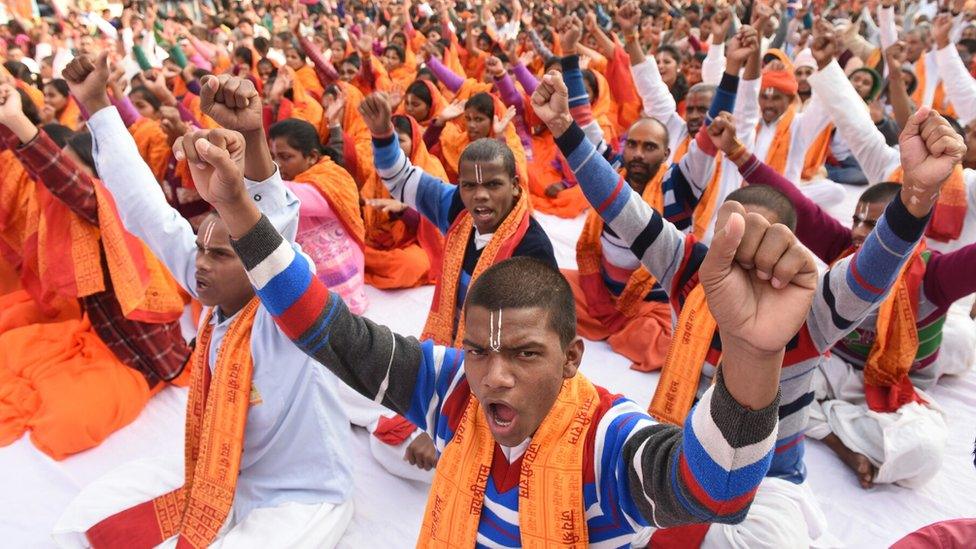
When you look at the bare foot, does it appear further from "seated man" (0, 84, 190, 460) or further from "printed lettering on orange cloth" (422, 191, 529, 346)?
"seated man" (0, 84, 190, 460)

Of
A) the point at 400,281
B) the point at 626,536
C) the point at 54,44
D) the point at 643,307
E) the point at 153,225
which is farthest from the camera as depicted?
the point at 54,44

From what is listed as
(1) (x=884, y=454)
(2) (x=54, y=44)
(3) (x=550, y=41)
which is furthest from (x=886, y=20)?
(2) (x=54, y=44)

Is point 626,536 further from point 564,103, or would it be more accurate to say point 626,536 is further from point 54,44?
Answer: point 54,44

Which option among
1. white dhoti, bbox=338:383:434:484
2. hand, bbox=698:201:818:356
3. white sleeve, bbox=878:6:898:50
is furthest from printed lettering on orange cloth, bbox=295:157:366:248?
white sleeve, bbox=878:6:898:50

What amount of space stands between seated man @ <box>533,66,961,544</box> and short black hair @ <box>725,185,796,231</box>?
0.23m

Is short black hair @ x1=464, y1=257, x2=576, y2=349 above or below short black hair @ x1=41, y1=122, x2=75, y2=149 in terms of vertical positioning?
above

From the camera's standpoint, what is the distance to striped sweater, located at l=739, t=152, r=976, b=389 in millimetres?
2304

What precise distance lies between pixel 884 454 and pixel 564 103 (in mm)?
1741

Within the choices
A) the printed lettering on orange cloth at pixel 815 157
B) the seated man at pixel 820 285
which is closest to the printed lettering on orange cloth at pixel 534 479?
the seated man at pixel 820 285

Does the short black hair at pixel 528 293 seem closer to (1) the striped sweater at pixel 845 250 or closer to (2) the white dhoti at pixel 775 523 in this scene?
(2) the white dhoti at pixel 775 523

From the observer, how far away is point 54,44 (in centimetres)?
783

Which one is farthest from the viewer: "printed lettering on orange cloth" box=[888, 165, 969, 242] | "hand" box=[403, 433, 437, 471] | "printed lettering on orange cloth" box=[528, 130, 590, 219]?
"printed lettering on orange cloth" box=[528, 130, 590, 219]

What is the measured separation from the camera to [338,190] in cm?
328

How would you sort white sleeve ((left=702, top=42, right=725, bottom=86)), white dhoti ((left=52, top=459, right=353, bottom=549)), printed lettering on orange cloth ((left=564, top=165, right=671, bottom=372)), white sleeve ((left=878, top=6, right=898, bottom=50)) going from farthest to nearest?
white sleeve ((left=878, top=6, right=898, bottom=50)), white sleeve ((left=702, top=42, right=725, bottom=86)), printed lettering on orange cloth ((left=564, top=165, right=671, bottom=372)), white dhoti ((left=52, top=459, right=353, bottom=549))
